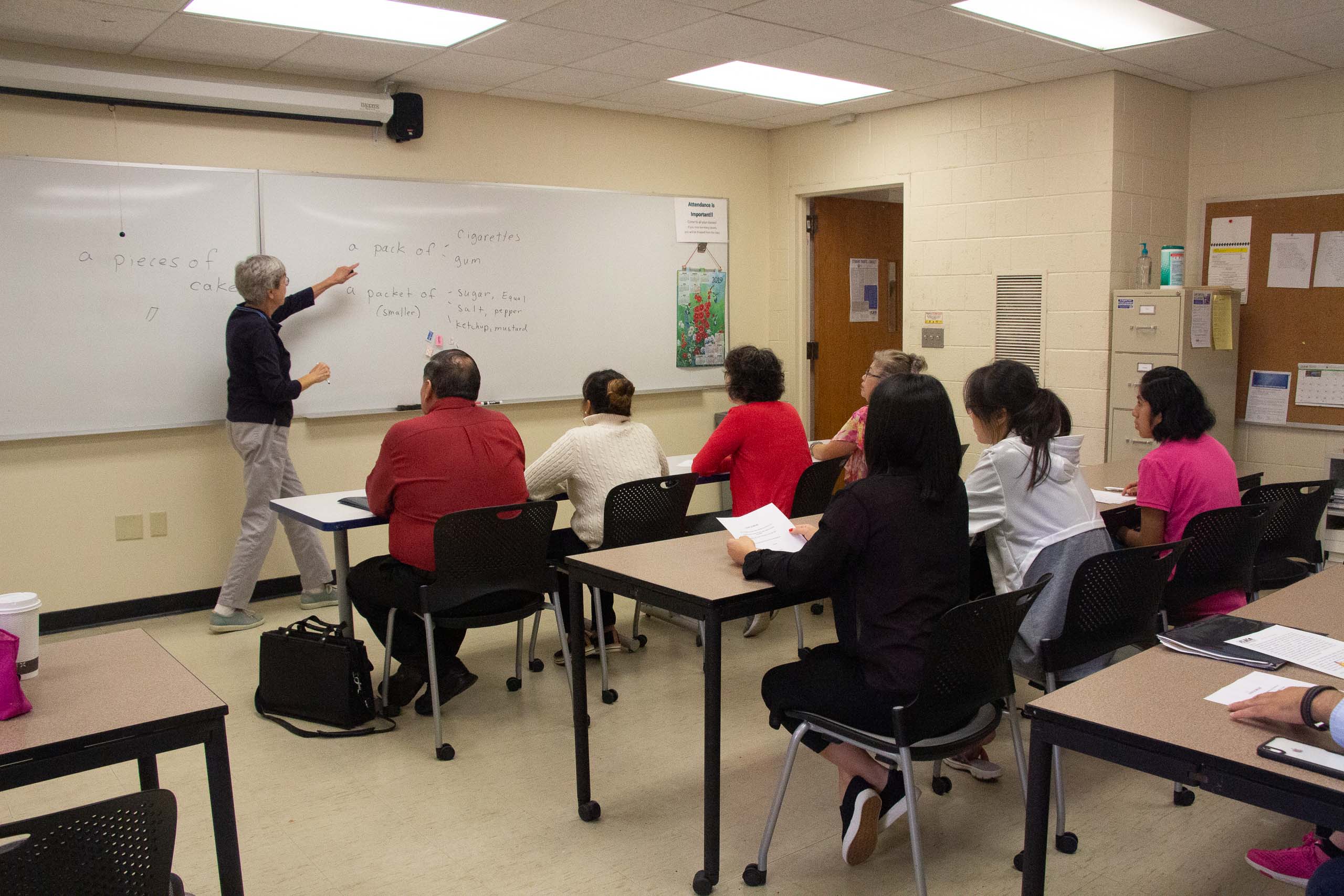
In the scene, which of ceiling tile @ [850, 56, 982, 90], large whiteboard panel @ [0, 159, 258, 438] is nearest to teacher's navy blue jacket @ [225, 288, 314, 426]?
large whiteboard panel @ [0, 159, 258, 438]

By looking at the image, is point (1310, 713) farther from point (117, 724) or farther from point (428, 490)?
point (428, 490)

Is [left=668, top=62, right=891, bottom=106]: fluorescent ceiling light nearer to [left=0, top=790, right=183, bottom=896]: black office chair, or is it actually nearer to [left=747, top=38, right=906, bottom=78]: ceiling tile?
[left=747, top=38, right=906, bottom=78]: ceiling tile

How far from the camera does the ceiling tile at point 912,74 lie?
4734 millimetres

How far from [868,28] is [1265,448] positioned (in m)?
2.97

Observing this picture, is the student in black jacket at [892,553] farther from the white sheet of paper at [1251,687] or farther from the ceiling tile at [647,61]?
the ceiling tile at [647,61]

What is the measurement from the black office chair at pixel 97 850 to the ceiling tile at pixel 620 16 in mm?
3170

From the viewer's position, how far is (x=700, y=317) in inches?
247

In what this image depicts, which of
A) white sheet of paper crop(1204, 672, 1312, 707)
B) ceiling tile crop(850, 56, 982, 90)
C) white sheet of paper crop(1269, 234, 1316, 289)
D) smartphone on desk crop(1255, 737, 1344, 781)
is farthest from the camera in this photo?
white sheet of paper crop(1269, 234, 1316, 289)

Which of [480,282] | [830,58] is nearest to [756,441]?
[830,58]

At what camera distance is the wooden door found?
6582 mm

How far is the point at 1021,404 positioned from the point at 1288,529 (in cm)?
144

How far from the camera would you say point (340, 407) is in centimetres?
501

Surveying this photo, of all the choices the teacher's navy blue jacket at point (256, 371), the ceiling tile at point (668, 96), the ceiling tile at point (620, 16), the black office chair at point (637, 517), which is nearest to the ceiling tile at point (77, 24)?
the teacher's navy blue jacket at point (256, 371)

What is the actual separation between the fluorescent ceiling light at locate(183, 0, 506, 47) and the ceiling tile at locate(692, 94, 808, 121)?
5.90 feet
